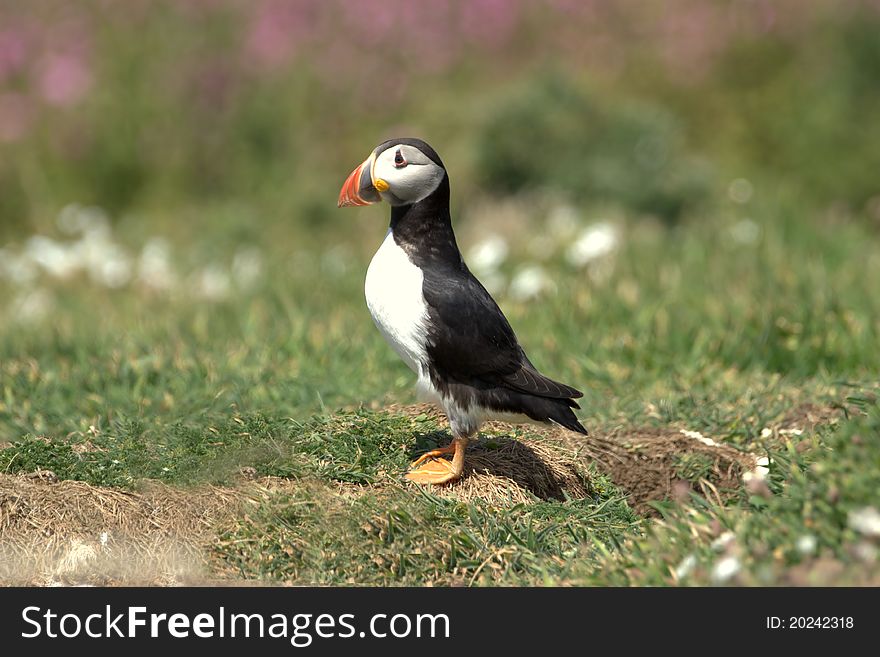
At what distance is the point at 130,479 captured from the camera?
4.38 m

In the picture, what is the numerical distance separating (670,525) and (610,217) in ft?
17.7

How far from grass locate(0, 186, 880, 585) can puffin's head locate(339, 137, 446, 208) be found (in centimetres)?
97

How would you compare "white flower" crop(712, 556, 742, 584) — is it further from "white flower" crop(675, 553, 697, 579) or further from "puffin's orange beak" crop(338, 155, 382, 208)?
"puffin's orange beak" crop(338, 155, 382, 208)

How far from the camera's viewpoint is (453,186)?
10305 mm

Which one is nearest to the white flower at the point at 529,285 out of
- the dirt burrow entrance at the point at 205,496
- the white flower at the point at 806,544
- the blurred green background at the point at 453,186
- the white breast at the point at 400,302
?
the blurred green background at the point at 453,186

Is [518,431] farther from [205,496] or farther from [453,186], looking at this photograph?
[453,186]

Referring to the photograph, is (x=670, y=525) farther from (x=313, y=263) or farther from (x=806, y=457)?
(x=313, y=263)

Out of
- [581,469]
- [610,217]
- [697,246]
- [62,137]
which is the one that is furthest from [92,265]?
[581,469]

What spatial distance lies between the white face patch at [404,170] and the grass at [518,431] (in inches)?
39.8

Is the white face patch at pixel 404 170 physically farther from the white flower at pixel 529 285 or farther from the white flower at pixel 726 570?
the white flower at pixel 529 285

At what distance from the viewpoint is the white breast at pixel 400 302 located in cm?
421

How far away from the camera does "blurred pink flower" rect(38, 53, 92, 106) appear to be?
11.5 meters

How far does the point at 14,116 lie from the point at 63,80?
59cm

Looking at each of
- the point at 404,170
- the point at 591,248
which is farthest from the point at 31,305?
the point at 404,170
